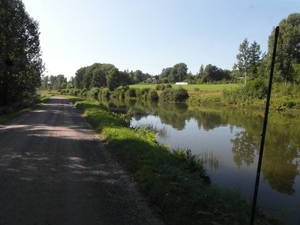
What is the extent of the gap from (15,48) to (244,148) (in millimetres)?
27001

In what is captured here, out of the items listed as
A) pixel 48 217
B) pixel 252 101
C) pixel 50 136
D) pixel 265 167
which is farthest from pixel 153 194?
pixel 252 101

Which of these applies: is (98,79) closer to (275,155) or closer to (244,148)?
(244,148)

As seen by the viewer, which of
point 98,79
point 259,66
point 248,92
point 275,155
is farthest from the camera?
point 98,79

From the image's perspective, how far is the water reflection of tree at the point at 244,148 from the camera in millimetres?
11836

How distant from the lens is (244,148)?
14297 mm

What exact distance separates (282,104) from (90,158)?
3857 centimetres

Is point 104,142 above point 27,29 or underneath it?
underneath

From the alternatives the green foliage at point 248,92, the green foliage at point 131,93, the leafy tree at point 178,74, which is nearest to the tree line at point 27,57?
the green foliage at point 248,92

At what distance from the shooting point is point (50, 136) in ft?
39.2

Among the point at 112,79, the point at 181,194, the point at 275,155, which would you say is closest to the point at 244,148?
the point at 275,155

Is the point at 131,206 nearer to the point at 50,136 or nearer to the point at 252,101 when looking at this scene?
the point at 50,136

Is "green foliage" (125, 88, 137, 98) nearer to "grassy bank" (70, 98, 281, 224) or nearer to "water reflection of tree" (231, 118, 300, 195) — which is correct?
"water reflection of tree" (231, 118, 300, 195)

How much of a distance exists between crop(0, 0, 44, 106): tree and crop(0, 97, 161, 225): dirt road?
20639mm

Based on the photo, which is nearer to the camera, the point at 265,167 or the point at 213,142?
the point at 265,167
